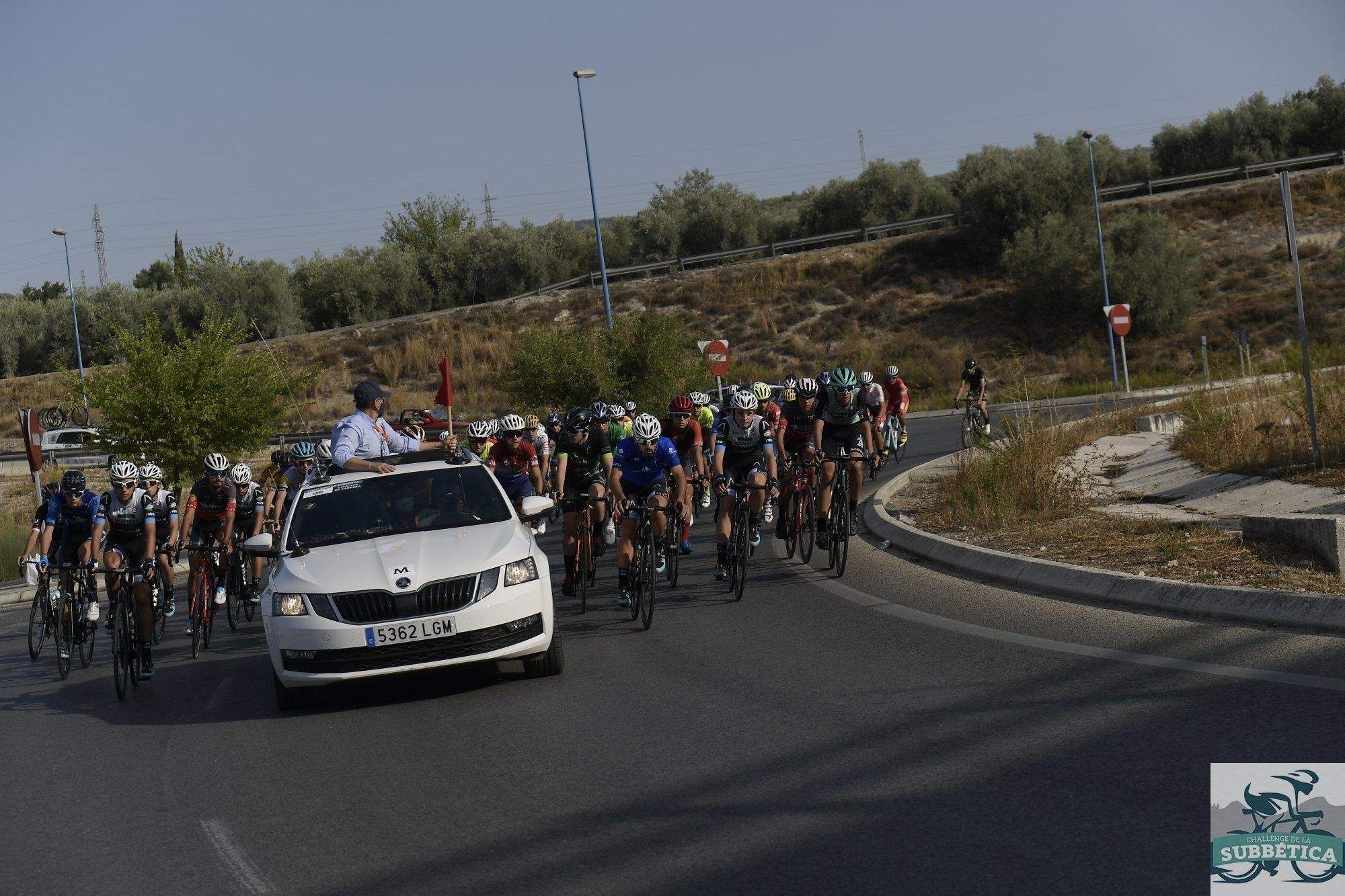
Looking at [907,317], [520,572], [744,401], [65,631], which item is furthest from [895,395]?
[907,317]

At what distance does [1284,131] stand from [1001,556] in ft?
224

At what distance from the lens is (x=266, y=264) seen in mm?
76500

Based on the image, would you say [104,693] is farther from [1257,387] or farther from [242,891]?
[1257,387]

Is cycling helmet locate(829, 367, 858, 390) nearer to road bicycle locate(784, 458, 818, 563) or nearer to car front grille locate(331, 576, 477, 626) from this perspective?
road bicycle locate(784, 458, 818, 563)

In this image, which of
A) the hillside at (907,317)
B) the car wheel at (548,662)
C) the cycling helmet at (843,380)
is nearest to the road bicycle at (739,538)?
the cycling helmet at (843,380)

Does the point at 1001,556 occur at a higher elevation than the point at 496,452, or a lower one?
lower

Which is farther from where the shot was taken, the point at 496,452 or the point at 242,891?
the point at 496,452

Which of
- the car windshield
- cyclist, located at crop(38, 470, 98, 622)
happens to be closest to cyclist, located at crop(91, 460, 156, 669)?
cyclist, located at crop(38, 470, 98, 622)

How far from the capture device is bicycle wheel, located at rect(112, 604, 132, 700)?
10477 millimetres

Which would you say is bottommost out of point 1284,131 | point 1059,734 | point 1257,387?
point 1059,734

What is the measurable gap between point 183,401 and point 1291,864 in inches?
1157

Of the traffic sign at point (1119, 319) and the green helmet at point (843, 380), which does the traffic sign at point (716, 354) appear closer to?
the traffic sign at point (1119, 319)

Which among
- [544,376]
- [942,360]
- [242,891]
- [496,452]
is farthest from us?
[942,360]

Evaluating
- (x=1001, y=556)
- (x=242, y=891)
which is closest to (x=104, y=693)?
(x=242, y=891)
